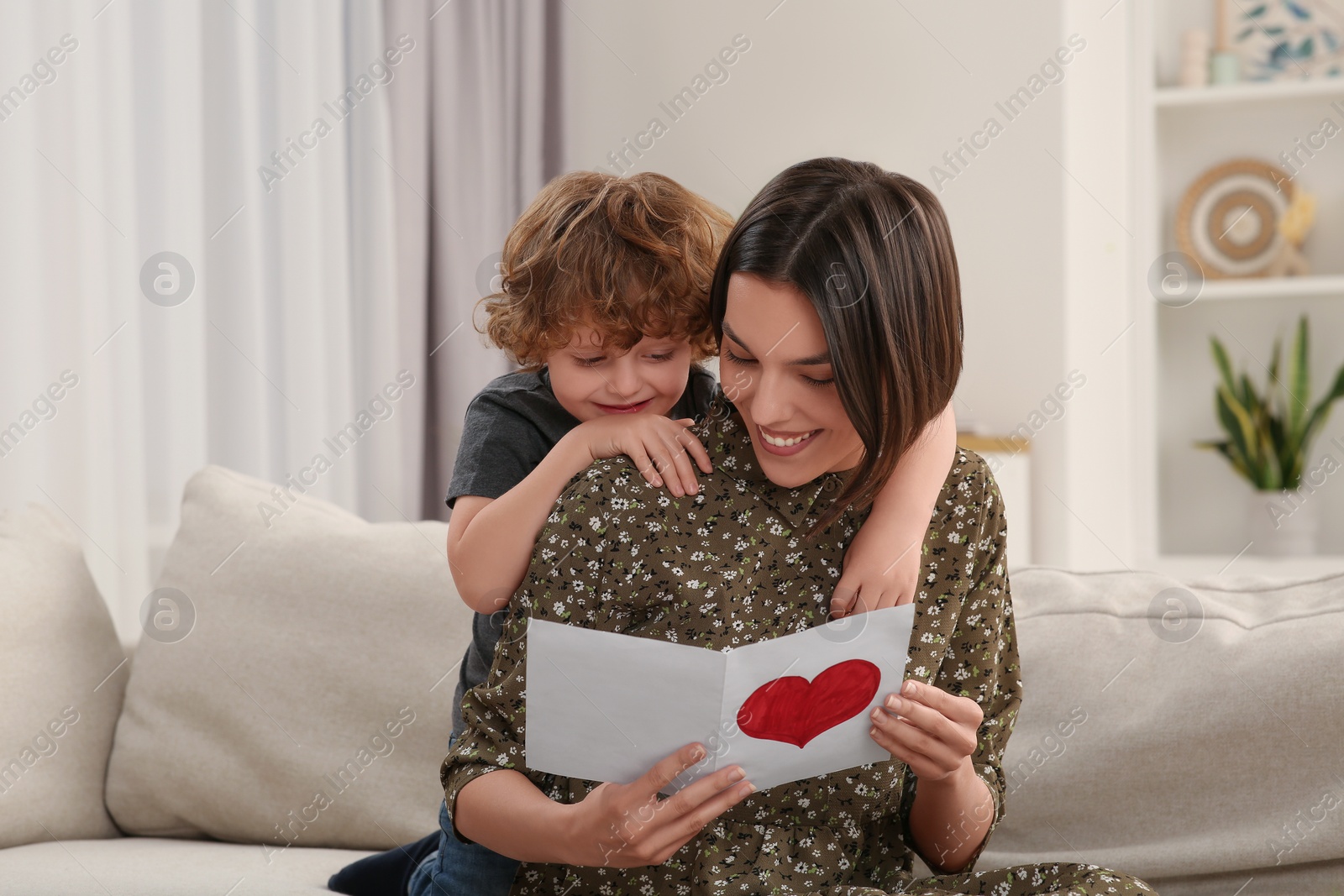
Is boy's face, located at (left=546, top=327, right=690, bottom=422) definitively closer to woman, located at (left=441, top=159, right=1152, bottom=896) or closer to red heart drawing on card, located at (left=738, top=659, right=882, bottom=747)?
woman, located at (left=441, top=159, right=1152, bottom=896)

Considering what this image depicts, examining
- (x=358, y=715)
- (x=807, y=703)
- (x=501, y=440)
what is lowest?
(x=358, y=715)

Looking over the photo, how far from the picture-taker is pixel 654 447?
108 cm

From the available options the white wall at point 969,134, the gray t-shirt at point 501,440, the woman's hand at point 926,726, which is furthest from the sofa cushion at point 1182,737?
the white wall at point 969,134

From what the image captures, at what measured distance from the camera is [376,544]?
5.80ft

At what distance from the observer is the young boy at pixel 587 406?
1.07 metres

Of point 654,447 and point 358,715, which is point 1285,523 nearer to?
point 358,715

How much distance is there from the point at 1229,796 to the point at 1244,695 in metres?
0.12

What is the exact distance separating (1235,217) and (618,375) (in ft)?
10.8

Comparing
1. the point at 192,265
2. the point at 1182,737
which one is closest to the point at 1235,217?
the point at 1182,737

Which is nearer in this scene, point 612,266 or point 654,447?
point 654,447

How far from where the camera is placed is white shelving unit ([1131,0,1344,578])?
3.71 m

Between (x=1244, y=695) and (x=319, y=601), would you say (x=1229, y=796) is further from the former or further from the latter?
(x=319, y=601)

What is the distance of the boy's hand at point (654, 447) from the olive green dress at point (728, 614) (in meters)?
0.01

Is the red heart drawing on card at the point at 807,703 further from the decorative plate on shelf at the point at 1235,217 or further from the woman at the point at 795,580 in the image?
the decorative plate on shelf at the point at 1235,217
